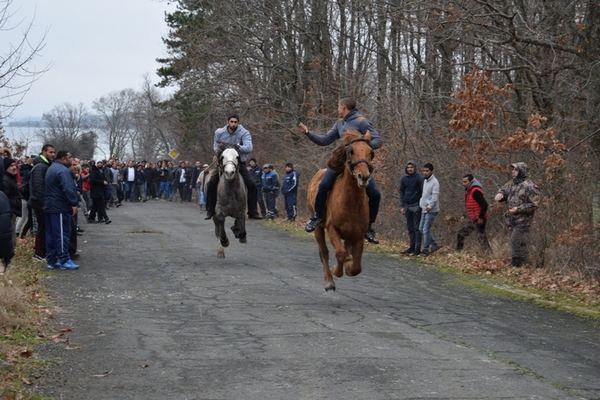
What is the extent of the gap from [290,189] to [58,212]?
15719 millimetres

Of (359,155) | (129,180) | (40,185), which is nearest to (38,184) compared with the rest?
(40,185)

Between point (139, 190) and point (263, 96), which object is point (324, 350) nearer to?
point (263, 96)

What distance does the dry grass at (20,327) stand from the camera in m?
7.44

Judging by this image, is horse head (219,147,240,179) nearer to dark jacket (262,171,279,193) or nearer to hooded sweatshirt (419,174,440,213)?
hooded sweatshirt (419,174,440,213)

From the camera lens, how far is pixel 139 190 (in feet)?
171

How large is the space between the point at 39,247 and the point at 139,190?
34753 mm

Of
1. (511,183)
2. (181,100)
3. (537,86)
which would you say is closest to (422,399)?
(511,183)

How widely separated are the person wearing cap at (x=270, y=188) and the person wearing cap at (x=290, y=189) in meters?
1.65

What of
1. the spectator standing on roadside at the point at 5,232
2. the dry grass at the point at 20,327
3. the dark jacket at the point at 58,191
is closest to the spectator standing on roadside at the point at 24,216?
the dark jacket at the point at 58,191

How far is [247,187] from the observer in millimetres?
17391

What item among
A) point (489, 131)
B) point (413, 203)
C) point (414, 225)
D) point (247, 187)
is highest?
point (489, 131)

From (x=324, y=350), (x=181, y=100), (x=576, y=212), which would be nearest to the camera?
(x=324, y=350)

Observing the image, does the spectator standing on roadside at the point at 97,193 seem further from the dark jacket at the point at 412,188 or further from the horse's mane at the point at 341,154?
the horse's mane at the point at 341,154

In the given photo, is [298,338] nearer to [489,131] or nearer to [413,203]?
[489,131]
